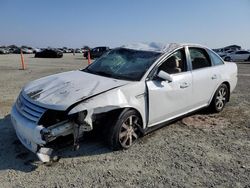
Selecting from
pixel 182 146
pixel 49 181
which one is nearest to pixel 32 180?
pixel 49 181

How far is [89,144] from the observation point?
425 cm

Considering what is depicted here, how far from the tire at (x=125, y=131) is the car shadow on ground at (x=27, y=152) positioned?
8.8 inches

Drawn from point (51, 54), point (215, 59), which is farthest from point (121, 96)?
point (51, 54)

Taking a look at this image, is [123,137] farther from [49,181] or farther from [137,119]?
[49,181]

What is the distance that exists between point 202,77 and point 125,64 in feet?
5.08

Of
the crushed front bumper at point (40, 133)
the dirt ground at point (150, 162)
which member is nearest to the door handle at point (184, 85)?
the dirt ground at point (150, 162)

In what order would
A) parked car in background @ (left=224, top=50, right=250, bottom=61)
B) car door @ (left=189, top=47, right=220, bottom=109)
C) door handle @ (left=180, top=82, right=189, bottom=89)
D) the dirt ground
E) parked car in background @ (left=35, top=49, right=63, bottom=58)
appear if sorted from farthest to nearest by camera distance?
1. parked car in background @ (left=35, top=49, right=63, bottom=58)
2. parked car in background @ (left=224, top=50, right=250, bottom=61)
3. car door @ (left=189, top=47, right=220, bottom=109)
4. door handle @ (left=180, top=82, right=189, bottom=89)
5. the dirt ground

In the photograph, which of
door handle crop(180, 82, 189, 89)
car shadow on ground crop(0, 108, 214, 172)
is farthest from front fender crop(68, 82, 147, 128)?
door handle crop(180, 82, 189, 89)

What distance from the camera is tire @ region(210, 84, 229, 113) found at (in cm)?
579

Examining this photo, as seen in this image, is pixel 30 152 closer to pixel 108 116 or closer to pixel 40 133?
pixel 40 133

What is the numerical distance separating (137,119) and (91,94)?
85 centimetres

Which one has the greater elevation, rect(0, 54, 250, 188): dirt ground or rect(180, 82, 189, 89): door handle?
rect(180, 82, 189, 89): door handle

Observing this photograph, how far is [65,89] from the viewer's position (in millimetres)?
3904

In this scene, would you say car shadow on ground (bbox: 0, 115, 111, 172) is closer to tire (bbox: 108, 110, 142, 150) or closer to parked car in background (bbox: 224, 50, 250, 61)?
tire (bbox: 108, 110, 142, 150)
